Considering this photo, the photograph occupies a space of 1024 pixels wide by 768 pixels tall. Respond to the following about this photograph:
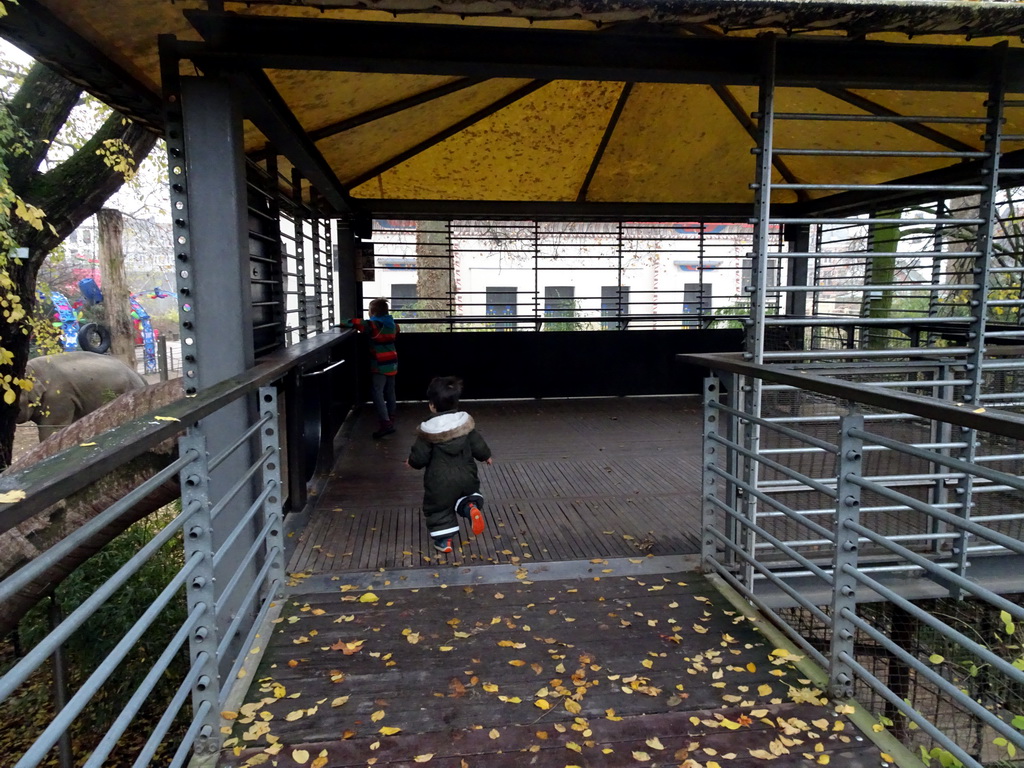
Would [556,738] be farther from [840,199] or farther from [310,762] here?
[840,199]

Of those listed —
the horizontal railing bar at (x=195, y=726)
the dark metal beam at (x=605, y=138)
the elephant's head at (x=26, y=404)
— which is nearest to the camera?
the horizontal railing bar at (x=195, y=726)

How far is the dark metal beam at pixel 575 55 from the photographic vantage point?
3328mm

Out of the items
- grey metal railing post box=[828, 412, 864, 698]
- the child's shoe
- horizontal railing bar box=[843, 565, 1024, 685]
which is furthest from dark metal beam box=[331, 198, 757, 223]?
horizontal railing bar box=[843, 565, 1024, 685]

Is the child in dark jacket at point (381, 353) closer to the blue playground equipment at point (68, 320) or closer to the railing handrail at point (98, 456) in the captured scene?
the railing handrail at point (98, 456)

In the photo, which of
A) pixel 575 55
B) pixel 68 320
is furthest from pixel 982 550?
pixel 68 320

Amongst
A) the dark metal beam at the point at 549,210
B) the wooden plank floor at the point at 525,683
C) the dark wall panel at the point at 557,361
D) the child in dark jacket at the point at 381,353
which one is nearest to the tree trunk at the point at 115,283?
the dark wall panel at the point at 557,361

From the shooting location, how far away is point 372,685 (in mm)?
2941

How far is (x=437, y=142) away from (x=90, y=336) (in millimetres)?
16400

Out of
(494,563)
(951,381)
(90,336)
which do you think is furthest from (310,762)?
(90,336)

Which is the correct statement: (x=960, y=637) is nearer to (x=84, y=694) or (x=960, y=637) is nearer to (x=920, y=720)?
(x=920, y=720)

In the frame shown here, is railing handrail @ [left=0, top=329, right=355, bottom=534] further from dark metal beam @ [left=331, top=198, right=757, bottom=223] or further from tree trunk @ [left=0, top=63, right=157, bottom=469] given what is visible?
dark metal beam @ [left=331, top=198, right=757, bottom=223]

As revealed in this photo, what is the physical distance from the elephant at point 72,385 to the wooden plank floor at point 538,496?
6.13 m

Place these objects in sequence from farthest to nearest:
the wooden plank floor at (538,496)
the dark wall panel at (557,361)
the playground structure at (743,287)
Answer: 1. the dark wall panel at (557,361)
2. the wooden plank floor at (538,496)
3. the playground structure at (743,287)

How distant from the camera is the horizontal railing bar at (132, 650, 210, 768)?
5.87 feet
